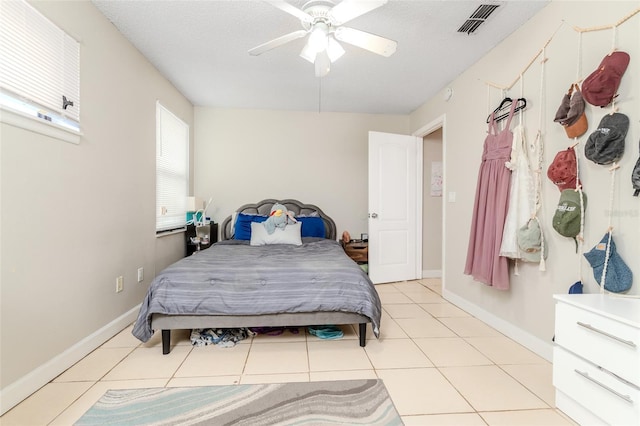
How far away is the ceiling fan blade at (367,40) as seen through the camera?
2.06 meters

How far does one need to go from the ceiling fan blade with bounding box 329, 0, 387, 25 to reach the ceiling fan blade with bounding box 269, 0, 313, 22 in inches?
6.3

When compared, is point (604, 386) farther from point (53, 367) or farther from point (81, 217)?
point (81, 217)

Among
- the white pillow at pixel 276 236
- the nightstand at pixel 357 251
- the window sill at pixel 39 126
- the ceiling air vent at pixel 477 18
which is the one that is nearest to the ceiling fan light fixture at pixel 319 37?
the ceiling air vent at pixel 477 18

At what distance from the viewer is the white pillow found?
137 inches

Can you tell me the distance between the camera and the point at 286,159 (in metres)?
4.55

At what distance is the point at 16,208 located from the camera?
5.36ft

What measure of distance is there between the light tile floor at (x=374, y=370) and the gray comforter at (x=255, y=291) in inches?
10.6

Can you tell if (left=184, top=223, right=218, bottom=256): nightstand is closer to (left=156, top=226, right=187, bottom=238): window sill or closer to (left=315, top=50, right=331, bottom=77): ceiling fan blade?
(left=156, top=226, right=187, bottom=238): window sill

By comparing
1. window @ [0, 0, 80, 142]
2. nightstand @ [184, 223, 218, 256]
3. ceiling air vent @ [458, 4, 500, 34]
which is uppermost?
ceiling air vent @ [458, 4, 500, 34]

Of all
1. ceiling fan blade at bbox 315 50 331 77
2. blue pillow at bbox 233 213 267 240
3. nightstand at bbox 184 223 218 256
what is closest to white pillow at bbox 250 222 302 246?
blue pillow at bbox 233 213 267 240

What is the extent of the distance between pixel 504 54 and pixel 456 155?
1060 mm

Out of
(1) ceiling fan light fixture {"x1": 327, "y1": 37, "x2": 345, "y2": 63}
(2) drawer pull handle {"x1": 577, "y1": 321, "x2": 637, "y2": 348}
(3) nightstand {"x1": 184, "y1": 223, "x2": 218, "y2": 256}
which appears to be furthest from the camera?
(3) nightstand {"x1": 184, "y1": 223, "x2": 218, "y2": 256}

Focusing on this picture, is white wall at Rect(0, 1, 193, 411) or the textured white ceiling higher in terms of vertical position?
the textured white ceiling

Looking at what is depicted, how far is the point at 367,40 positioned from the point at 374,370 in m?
2.28
